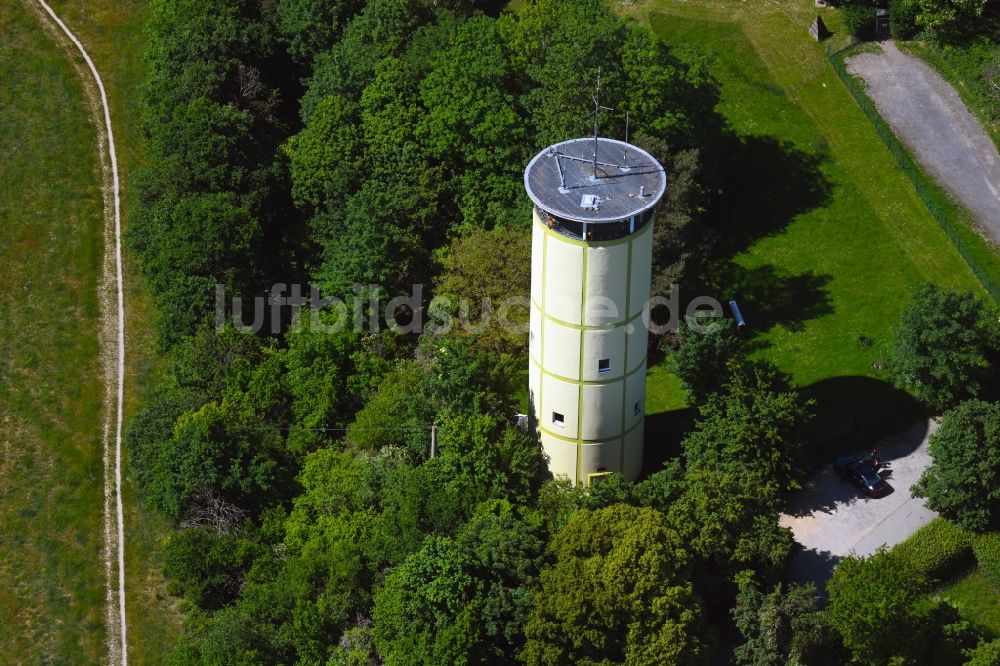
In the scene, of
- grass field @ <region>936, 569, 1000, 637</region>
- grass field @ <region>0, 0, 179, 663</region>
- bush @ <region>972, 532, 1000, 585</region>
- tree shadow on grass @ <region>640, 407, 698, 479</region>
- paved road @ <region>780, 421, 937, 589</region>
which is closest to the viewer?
grass field @ <region>936, 569, 1000, 637</region>

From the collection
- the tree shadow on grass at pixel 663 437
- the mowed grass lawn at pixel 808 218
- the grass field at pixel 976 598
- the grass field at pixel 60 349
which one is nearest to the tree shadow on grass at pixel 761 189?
the mowed grass lawn at pixel 808 218

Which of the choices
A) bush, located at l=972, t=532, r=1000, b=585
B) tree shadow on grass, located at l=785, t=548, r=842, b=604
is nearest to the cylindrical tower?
tree shadow on grass, located at l=785, t=548, r=842, b=604

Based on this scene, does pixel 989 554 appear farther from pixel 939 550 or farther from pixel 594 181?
pixel 594 181

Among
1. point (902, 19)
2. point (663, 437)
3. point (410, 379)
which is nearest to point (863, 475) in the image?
point (663, 437)

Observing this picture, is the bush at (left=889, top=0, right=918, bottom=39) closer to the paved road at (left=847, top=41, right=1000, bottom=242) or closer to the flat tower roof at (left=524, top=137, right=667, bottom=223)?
the paved road at (left=847, top=41, right=1000, bottom=242)

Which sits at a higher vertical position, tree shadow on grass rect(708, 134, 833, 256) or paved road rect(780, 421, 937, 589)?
tree shadow on grass rect(708, 134, 833, 256)

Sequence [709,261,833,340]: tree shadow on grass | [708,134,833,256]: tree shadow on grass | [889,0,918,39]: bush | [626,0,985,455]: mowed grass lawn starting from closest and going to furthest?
[626,0,985,455]: mowed grass lawn < [709,261,833,340]: tree shadow on grass < [708,134,833,256]: tree shadow on grass < [889,0,918,39]: bush
